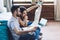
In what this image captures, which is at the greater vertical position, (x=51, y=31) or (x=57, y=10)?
(x=57, y=10)

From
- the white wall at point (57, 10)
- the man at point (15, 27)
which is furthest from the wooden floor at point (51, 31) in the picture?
the man at point (15, 27)

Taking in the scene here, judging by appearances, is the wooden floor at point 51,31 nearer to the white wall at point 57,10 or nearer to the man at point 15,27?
the white wall at point 57,10

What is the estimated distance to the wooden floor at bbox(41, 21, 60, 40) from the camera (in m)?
4.53

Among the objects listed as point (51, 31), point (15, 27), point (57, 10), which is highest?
point (15, 27)

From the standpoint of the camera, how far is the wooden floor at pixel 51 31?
4531mm

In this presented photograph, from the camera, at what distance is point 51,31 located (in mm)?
5098

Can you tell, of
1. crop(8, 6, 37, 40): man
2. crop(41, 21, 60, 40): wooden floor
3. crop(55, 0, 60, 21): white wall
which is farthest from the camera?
crop(55, 0, 60, 21): white wall

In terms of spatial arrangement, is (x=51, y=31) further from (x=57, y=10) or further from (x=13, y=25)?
(x=13, y=25)

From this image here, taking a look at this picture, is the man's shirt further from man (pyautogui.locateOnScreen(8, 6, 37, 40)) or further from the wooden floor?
the wooden floor

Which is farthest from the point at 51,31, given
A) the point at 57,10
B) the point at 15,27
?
the point at 15,27

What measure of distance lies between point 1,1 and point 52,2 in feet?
7.15

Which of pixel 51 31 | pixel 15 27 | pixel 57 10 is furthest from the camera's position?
pixel 57 10

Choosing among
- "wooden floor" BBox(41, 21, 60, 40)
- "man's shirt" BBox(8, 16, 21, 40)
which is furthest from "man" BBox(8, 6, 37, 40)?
"wooden floor" BBox(41, 21, 60, 40)

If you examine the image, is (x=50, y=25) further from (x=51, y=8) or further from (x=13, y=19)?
(x=13, y=19)
